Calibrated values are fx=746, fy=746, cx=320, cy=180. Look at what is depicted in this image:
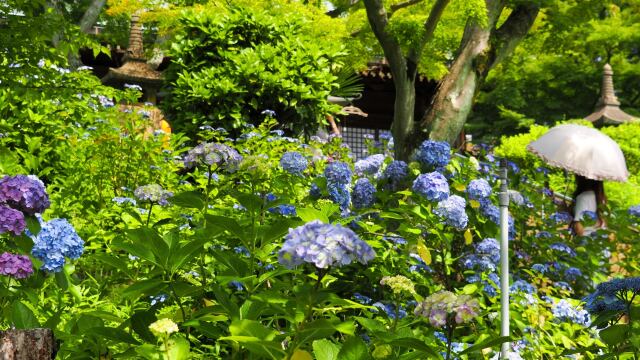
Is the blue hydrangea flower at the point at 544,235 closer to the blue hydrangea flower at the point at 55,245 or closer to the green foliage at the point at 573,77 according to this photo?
the blue hydrangea flower at the point at 55,245

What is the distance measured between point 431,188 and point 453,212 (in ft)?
0.52

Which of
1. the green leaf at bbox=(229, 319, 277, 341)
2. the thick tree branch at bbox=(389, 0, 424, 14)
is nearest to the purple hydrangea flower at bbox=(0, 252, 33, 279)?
the green leaf at bbox=(229, 319, 277, 341)

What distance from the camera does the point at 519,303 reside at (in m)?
3.92

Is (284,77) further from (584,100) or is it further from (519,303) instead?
(584,100)

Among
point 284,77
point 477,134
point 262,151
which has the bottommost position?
point 477,134

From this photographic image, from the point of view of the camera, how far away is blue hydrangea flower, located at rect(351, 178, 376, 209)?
393cm

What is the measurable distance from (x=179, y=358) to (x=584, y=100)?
80.9 feet

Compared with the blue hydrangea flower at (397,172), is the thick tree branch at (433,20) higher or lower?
higher

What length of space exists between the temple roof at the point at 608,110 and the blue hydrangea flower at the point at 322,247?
19450 millimetres

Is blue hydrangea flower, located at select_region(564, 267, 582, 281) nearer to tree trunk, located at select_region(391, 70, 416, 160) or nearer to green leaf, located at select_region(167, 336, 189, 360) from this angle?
tree trunk, located at select_region(391, 70, 416, 160)

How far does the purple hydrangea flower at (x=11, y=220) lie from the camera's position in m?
2.38

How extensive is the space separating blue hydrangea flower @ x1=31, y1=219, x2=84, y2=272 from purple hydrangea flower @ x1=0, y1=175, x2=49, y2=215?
125 millimetres

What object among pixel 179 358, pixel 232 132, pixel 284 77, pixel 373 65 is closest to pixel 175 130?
pixel 232 132

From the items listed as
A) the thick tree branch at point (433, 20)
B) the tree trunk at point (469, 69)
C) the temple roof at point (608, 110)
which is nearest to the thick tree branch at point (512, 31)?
the tree trunk at point (469, 69)
